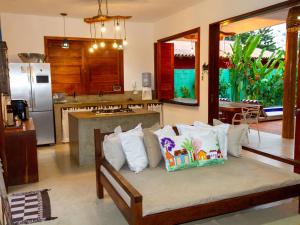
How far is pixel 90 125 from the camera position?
466cm

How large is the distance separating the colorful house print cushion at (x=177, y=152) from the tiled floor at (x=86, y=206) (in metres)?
0.59

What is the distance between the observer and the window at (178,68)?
19.5 feet

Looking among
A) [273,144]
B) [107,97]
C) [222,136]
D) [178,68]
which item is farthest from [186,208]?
[178,68]

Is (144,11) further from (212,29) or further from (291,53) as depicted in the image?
(291,53)

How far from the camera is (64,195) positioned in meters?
3.52

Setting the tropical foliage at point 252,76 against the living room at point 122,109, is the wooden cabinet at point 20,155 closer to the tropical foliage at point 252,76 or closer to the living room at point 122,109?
the living room at point 122,109

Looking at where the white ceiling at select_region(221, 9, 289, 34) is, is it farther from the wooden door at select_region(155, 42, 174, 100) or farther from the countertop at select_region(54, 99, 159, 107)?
the countertop at select_region(54, 99, 159, 107)

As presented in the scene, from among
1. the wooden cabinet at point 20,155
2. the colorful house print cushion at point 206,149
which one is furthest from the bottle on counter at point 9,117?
the colorful house print cushion at point 206,149

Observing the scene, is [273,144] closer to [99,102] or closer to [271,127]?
Result: [271,127]

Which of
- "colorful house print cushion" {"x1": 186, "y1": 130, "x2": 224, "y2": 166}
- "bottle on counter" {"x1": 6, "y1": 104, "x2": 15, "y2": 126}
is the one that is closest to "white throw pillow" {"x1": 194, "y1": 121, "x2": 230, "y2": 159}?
"colorful house print cushion" {"x1": 186, "y1": 130, "x2": 224, "y2": 166}

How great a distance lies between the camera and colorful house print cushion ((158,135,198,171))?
2.90 m

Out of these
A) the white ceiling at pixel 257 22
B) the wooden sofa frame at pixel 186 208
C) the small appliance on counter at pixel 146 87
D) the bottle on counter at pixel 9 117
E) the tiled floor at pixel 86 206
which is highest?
the white ceiling at pixel 257 22

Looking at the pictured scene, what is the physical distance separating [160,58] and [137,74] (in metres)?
0.76

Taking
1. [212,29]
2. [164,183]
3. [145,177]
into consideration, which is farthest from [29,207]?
[212,29]
